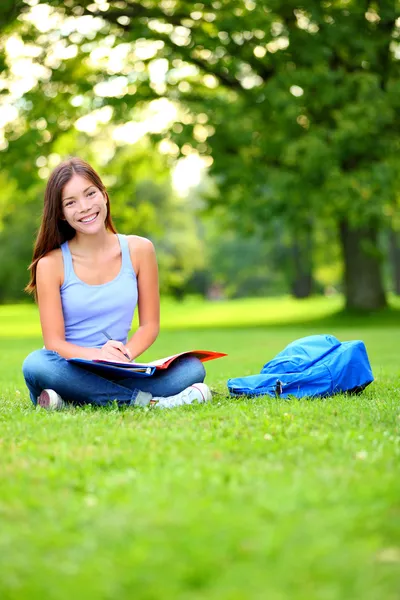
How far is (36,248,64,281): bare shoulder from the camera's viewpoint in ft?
19.4

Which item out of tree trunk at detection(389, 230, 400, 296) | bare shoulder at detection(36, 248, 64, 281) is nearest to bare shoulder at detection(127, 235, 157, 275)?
bare shoulder at detection(36, 248, 64, 281)

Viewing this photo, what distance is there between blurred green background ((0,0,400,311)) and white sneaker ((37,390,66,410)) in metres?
13.7

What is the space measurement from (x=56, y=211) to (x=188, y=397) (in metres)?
1.62

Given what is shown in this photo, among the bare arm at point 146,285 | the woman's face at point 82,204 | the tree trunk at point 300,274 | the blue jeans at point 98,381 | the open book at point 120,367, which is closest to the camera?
the open book at point 120,367

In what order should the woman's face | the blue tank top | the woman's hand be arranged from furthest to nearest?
the blue tank top, the woman's face, the woman's hand

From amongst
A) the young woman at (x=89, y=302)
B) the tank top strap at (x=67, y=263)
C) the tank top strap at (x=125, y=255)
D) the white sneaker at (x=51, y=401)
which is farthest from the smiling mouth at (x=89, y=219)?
the white sneaker at (x=51, y=401)

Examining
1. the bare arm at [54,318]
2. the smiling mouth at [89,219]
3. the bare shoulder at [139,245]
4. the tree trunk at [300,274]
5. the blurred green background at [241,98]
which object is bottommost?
the tree trunk at [300,274]

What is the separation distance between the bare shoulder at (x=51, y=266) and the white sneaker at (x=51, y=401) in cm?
84

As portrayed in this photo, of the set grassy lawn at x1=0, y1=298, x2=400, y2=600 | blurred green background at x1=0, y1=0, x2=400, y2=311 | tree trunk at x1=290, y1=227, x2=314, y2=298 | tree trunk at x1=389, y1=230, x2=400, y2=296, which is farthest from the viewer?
tree trunk at x1=290, y1=227, x2=314, y2=298

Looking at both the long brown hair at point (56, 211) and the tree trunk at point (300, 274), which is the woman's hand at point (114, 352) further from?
the tree trunk at point (300, 274)

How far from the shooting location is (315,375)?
613 cm

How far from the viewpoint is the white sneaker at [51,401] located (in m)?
5.63

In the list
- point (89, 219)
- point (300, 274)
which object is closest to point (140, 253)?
point (89, 219)

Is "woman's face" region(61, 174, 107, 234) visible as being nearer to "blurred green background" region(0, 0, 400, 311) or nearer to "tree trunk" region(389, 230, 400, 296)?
"blurred green background" region(0, 0, 400, 311)
